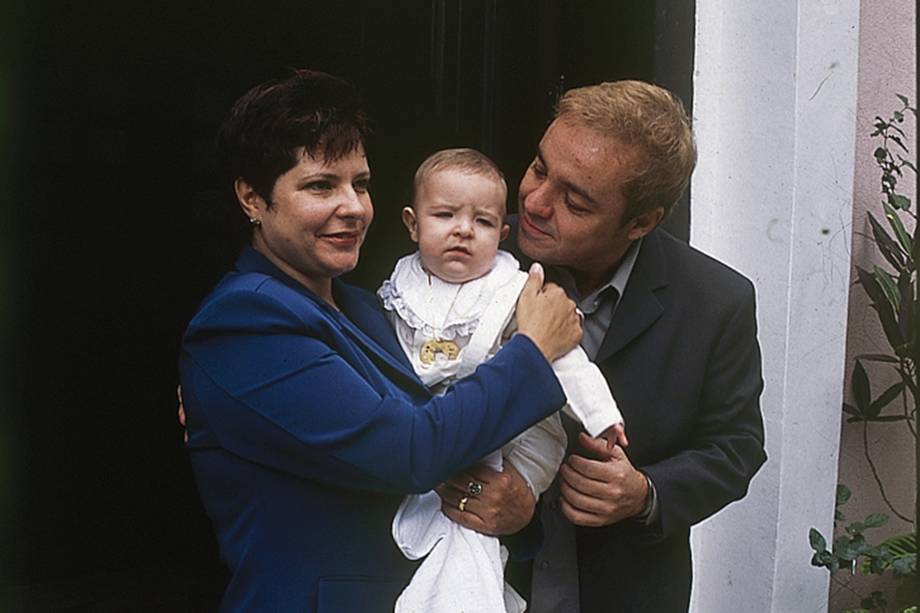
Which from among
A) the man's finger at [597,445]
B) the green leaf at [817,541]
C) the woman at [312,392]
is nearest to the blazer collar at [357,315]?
the woman at [312,392]

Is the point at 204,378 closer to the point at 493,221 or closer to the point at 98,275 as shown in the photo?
the point at 493,221

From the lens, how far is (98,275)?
3662mm

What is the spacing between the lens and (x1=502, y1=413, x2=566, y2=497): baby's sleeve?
8.06ft

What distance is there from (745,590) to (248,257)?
7.24 feet

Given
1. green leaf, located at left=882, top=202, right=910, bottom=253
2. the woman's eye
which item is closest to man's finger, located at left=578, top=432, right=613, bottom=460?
the woman's eye

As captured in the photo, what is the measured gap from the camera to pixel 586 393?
243 cm

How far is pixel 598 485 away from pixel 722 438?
378 mm

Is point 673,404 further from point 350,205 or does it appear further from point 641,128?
point 350,205

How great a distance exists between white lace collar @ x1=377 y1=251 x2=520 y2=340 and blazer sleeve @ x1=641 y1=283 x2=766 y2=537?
0.53 metres

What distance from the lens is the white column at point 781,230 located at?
12.0 feet

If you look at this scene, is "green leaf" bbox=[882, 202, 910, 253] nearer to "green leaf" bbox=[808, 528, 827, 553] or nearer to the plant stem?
the plant stem

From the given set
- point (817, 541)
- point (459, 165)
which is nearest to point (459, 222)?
point (459, 165)

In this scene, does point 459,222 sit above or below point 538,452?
above

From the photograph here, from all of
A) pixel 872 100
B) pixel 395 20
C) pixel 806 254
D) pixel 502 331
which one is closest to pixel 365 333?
pixel 502 331
